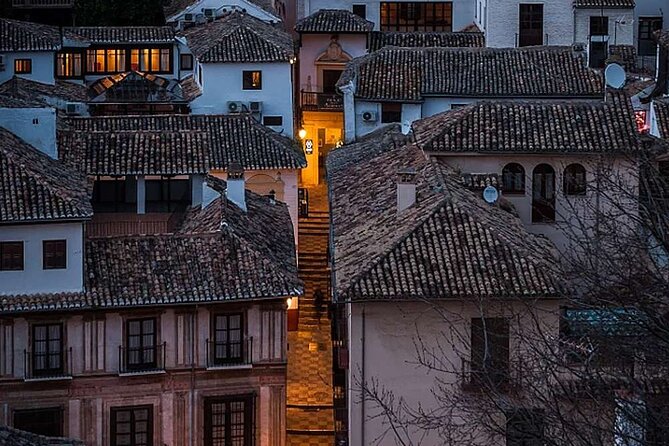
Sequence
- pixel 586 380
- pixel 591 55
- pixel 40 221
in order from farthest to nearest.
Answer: pixel 591 55
pixel 40 221
pixel 586 380

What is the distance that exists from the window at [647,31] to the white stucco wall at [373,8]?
7442mm

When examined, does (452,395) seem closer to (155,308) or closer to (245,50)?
(155,308)

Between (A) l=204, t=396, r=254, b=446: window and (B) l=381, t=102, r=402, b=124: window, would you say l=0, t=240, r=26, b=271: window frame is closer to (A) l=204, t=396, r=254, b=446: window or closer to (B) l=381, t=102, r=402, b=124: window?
(A) l=204, t=396, r=254, b=446: window

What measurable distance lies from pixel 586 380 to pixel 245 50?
35.7 metres

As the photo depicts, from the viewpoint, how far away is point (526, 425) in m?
17.4

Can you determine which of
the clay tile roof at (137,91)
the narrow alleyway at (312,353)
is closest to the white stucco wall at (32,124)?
the narrow alleyway at (312,353)

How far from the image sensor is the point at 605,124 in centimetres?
3556

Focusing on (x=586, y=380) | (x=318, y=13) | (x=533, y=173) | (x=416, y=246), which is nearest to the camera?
(x=586, y=380)

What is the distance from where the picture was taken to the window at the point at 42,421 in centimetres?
3191

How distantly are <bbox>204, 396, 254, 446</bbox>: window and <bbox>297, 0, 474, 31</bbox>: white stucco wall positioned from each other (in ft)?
111

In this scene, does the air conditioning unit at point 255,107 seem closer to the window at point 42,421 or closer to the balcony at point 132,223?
the balcony at point 132,223

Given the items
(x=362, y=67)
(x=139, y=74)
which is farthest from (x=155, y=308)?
(x=139, y=74)

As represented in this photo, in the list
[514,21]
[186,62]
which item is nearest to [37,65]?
[186,62]

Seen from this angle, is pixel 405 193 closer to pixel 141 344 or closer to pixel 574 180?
pixel 574 180
